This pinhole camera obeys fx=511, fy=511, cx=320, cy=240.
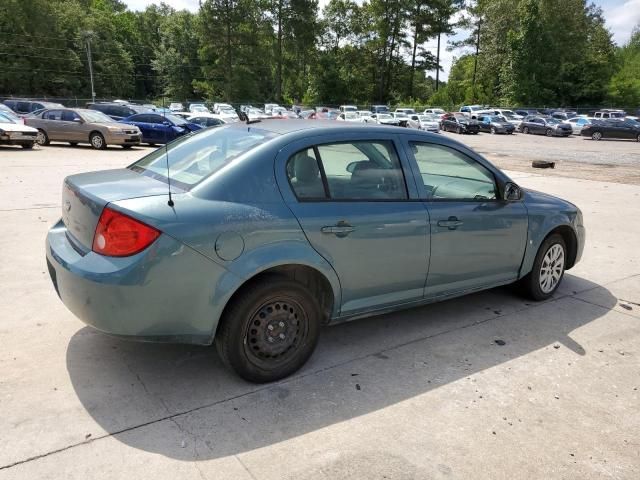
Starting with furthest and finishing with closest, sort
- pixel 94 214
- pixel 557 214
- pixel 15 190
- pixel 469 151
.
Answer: pixel 15 190
pixel 557 214
pixel 469 151
pixel 94 214

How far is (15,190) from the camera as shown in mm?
9531

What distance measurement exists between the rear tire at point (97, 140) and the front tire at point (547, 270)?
58.6ft

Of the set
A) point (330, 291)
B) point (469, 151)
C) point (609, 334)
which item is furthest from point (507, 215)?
point (330, 291)

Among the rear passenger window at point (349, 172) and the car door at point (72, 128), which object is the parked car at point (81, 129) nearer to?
the car door at point (72, 128)

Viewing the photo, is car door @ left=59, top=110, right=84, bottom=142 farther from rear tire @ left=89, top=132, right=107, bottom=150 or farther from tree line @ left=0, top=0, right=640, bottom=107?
tree line @ left=0, top=0, right=640, bottom=107

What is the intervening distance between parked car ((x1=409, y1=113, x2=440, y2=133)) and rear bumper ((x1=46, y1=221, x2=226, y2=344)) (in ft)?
117

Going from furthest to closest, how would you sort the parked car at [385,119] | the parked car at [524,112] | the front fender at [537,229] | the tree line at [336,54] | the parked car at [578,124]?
1. the tree line at [336,54]
2. the parked car at [524,112]
3. the parked car at [578,124]
4. the parked car at [385,119]
5. the front fender at [537,229]

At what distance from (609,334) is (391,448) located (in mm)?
2563

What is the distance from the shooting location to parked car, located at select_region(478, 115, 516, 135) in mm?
41406

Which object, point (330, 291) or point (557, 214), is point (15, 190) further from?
point (557, 214)

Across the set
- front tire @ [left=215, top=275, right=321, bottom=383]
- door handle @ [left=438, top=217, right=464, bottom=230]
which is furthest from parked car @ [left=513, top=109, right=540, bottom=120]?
front tire @ [left=215, top=275, right=321, bottom=383]

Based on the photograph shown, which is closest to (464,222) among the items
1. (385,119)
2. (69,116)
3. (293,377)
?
(293,377)

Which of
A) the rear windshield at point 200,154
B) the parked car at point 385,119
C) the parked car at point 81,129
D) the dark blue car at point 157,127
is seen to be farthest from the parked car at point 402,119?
the rear windshield at point 200,154

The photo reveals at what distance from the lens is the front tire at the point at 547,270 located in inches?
187
